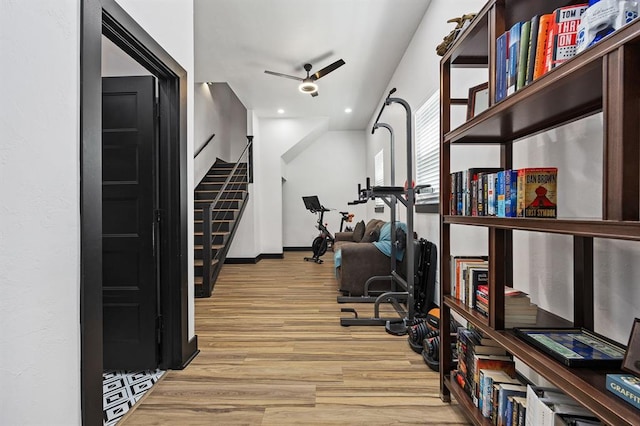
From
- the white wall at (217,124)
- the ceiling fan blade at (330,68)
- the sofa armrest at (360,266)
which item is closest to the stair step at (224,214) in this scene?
the white wall at (217,124)

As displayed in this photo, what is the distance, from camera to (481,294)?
1507 mm

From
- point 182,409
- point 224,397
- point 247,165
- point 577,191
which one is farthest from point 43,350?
point 247,165

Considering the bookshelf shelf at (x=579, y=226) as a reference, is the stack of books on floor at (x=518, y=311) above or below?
below

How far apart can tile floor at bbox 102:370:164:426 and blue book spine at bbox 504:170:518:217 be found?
81.2 inches

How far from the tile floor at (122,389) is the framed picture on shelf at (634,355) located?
2.10m

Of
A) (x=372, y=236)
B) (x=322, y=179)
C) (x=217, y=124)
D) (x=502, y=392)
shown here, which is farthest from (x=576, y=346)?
(x=217, y=124)

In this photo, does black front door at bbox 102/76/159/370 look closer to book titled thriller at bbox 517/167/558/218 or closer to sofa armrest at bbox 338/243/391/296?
book titled thriller at bbox 517/167/558/218

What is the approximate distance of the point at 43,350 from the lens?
1123 mm

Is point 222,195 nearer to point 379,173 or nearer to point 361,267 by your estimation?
point 379,173

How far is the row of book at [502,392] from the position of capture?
103 cm

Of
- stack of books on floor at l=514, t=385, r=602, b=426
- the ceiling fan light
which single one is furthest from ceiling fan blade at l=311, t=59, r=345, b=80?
stack of books on floor at l=514, t=385, r=602, b=426

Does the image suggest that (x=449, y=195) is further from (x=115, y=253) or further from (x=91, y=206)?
(x=115, y=253)

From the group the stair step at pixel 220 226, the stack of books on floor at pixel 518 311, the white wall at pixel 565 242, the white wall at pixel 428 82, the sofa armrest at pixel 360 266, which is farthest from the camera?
the stair step at pixel 220 226

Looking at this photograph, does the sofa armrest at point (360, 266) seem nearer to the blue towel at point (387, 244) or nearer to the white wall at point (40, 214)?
the blue towel at point (387, 244)
